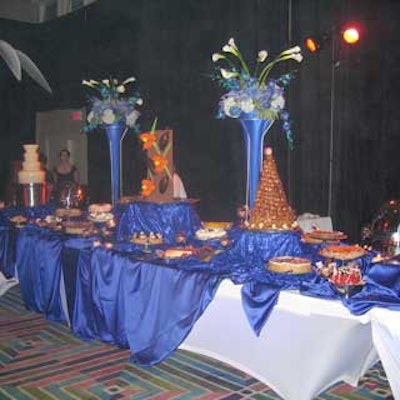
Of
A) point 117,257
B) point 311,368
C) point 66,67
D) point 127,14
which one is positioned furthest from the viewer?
point 66,67

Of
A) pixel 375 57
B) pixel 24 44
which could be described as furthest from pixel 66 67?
pixel 375 57

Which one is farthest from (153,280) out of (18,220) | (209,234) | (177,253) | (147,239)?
(18,220)

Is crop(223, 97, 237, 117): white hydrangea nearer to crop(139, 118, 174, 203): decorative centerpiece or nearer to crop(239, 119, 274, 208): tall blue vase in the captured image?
crop(239, 119, 274, 208): tall blue vase

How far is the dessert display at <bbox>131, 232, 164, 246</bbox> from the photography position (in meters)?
3.06

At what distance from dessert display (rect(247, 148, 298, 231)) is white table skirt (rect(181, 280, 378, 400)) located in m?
0.37

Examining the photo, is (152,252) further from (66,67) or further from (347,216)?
(66,67)

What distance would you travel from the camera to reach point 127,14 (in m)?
7.48

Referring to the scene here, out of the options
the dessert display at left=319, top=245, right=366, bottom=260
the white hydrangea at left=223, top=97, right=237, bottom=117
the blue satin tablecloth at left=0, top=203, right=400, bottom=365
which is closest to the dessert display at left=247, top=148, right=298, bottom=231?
the blue satin tablecloth at left=0, top=203, right=400, bottom=365

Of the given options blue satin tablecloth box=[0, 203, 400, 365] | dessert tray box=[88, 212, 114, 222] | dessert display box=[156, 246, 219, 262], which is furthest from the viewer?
dessert tray box=[88, 212, 114, 222]

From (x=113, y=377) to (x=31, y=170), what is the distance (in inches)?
82.3

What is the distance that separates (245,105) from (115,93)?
1350 millimetres

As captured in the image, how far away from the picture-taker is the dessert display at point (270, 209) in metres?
2.57

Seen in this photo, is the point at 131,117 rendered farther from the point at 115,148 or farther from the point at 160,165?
the point at 160,165

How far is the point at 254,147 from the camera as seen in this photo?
114 inches
